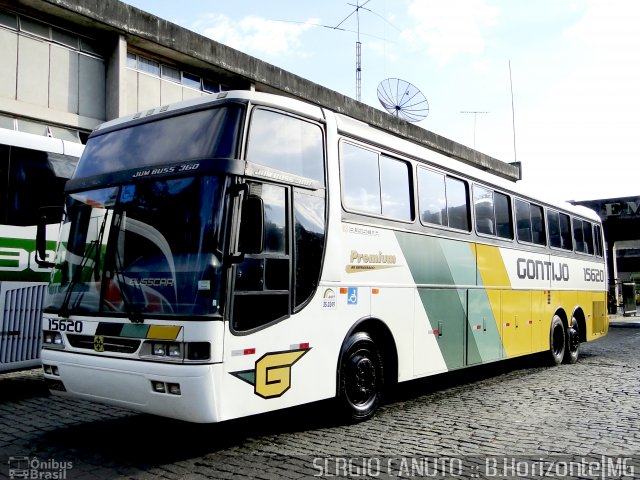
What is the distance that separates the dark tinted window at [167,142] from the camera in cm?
543

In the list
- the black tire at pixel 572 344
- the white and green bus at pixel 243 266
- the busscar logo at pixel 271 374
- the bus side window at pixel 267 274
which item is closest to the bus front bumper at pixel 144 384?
the white and green bus at pixel 243 266

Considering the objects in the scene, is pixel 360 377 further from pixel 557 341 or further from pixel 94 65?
pixel 94 65

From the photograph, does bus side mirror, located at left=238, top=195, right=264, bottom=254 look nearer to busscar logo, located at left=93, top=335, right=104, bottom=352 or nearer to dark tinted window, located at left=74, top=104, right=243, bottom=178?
dark tinted window, located at left=74, top=104, right=243, bottom=178

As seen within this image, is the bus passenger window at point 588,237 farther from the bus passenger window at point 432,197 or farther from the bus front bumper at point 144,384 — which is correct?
the bus front bumper at point 144,384

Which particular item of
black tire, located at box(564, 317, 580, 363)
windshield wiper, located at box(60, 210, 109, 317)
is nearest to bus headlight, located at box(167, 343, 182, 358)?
windshield wiper, located at box(60, 210, 109, 317)

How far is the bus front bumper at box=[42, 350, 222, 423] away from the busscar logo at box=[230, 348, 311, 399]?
333 millimetres

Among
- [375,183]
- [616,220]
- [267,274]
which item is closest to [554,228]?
[375,183]

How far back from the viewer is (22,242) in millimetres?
8336

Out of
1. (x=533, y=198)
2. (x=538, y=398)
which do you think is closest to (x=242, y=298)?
(x=538, y=398)

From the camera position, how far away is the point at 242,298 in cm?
523

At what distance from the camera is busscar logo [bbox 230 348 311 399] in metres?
5.27

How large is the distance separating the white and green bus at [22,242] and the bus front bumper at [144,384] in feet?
9.04

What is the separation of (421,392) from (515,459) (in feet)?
11.5

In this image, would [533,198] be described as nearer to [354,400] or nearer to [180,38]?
[354,400]
